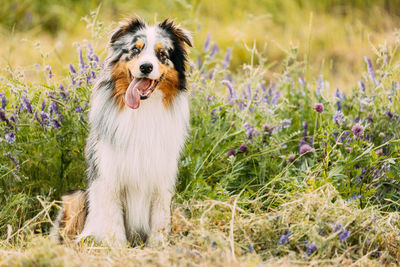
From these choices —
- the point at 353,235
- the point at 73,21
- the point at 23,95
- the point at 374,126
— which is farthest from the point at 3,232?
the point at 73,21

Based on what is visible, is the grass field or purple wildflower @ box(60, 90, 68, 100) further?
purple wildflower @ box(60, 90, 68, 100)

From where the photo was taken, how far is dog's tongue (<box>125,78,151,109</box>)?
10.5 ft

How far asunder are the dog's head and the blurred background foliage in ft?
12.7

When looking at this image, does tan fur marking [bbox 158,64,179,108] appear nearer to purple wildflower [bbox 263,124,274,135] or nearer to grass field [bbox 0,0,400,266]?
grass field [bbox 0,0,400,266]

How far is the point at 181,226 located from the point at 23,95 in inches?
58.5

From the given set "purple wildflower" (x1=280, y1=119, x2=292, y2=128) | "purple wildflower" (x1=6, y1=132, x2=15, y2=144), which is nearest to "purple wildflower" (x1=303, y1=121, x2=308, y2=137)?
"purple wildflower" (x1=280, y1=119, x2=292, y2=128)

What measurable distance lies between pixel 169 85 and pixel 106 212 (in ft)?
2.80

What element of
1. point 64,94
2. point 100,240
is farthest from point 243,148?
point 64,94

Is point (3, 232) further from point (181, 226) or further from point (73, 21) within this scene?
point (73, 21)

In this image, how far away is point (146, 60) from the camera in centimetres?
314

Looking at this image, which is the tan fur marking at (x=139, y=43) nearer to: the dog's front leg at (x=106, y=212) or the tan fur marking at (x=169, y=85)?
the tan fur marking at (x=169, y=85)

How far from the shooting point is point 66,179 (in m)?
3.95

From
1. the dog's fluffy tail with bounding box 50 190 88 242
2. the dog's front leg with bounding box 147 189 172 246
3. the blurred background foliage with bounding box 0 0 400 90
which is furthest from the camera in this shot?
the blurred background foliage with bounding box 0 0 400 90

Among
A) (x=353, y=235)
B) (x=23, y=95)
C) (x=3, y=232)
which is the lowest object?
(x=3, y=232)
